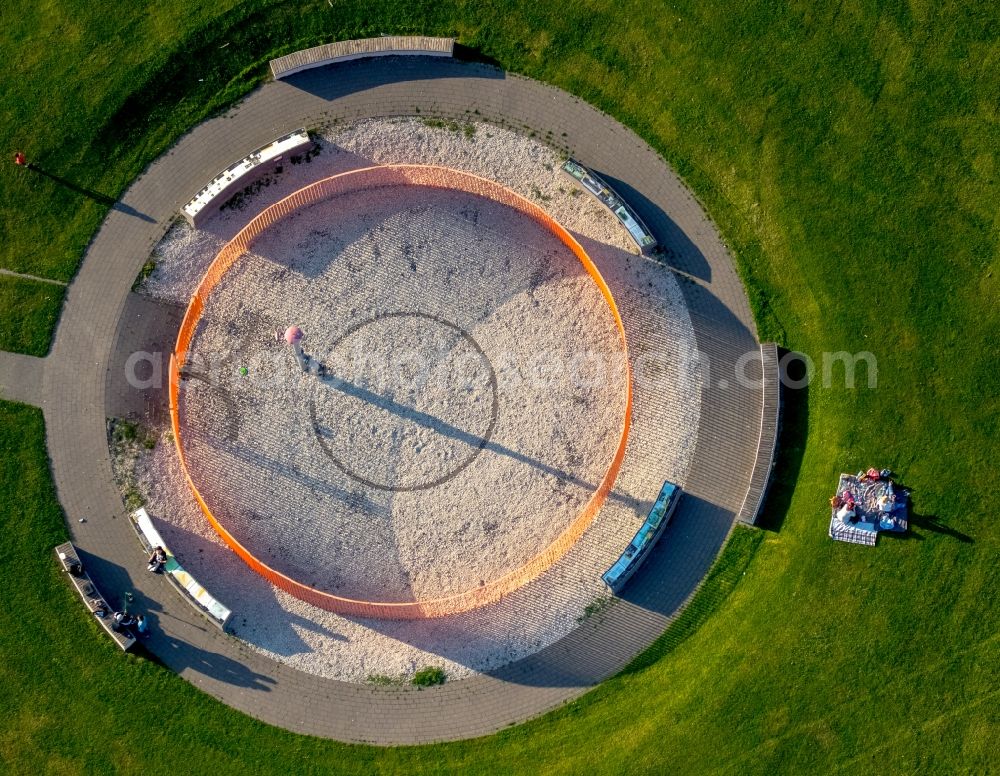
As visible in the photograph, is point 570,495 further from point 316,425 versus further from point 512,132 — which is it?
point 512,132

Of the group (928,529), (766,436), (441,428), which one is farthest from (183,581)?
(928,529)

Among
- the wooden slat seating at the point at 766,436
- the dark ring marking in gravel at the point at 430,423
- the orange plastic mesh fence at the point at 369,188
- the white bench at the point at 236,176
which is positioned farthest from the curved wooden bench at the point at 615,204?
the white bench at the point at 236,176

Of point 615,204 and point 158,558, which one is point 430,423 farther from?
point 158,558

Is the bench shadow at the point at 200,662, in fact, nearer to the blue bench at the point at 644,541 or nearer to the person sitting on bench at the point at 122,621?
the person sitting on bench at the point at 122,621

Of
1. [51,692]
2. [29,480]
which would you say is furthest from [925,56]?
[51,692]

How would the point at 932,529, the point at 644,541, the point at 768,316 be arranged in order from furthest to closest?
the point at 768,316 < the point at 932,529 < the point at 644,541
